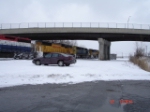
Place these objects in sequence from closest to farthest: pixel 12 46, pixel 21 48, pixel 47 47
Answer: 1. pixel 12 46
2. pixel 21 48
3. pixel 47 47

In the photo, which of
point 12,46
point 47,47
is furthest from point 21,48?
point 47,47

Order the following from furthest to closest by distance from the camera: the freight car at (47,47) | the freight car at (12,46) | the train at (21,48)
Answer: the freight car at (47,47), the train at (21,48), the freight car at (12,46)

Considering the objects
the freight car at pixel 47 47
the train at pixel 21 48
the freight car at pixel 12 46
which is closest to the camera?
the freight car at pixel 12 46

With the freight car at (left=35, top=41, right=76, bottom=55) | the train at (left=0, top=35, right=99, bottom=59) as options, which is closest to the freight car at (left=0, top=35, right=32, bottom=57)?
the train at (left=0, top=35, right=99, bottom=59)

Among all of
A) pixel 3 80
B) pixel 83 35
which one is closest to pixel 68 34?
pixel 83 35

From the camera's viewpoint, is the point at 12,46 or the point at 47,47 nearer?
the point at 12,46

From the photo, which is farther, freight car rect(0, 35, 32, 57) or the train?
the train

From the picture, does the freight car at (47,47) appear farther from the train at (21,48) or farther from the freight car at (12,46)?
the freight car at (12,46)

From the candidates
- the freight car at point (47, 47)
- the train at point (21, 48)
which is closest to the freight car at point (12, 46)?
the train at point (21, 48)

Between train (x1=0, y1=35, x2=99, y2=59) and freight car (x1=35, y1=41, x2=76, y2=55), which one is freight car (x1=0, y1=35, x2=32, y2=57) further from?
freight car (x1=35, y1=41, x2=76, y2=55)

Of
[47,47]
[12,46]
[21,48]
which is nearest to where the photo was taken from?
[12,46]

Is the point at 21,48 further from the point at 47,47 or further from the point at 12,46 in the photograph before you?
the point at 47,47

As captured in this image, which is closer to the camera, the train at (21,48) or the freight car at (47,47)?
the train at (21,48)

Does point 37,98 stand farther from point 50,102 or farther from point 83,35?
point 83,35
